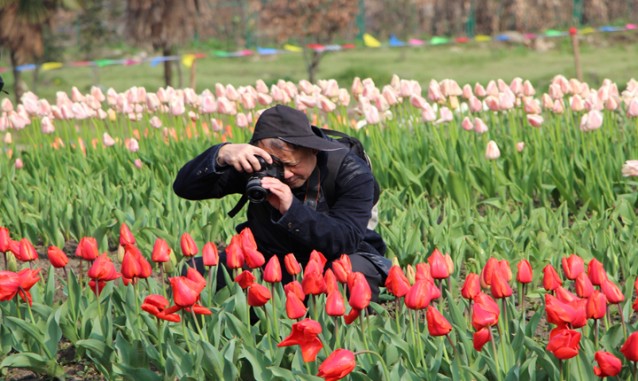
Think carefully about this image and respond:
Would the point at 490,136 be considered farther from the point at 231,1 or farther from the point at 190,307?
the point at 231,1

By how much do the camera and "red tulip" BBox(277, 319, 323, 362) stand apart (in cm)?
76

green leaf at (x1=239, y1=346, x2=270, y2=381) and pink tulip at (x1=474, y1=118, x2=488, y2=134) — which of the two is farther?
A: pink tulip at (x1=474, y1=118, x2=488, y2=134)

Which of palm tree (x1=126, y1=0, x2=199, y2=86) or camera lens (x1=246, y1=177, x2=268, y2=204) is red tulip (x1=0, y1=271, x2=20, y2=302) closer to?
camera lens (x1=246, y1=177, x2=268, y2=204)

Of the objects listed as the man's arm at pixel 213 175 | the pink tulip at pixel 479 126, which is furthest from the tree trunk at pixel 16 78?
the man's arm at pixel 213 175

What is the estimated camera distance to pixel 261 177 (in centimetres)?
342

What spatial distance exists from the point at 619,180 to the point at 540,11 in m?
22.2

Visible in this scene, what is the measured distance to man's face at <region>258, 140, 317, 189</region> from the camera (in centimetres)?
359

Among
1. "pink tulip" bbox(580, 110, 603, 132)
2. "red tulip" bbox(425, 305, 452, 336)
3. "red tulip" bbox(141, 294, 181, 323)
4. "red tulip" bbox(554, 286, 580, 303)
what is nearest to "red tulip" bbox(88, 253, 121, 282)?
"red tulip" bbox(141, 294, 181, 323)

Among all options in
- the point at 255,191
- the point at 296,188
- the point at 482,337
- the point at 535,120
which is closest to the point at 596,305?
the point at 482,337

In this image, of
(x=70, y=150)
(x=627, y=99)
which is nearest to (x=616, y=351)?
(x=627, y=99)

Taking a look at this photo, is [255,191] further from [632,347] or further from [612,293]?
[632,347]

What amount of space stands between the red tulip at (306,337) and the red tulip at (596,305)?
2.24ft

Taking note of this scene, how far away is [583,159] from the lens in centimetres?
603

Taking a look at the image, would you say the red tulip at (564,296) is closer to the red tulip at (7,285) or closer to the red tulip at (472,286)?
the red tulip at (472,286)
